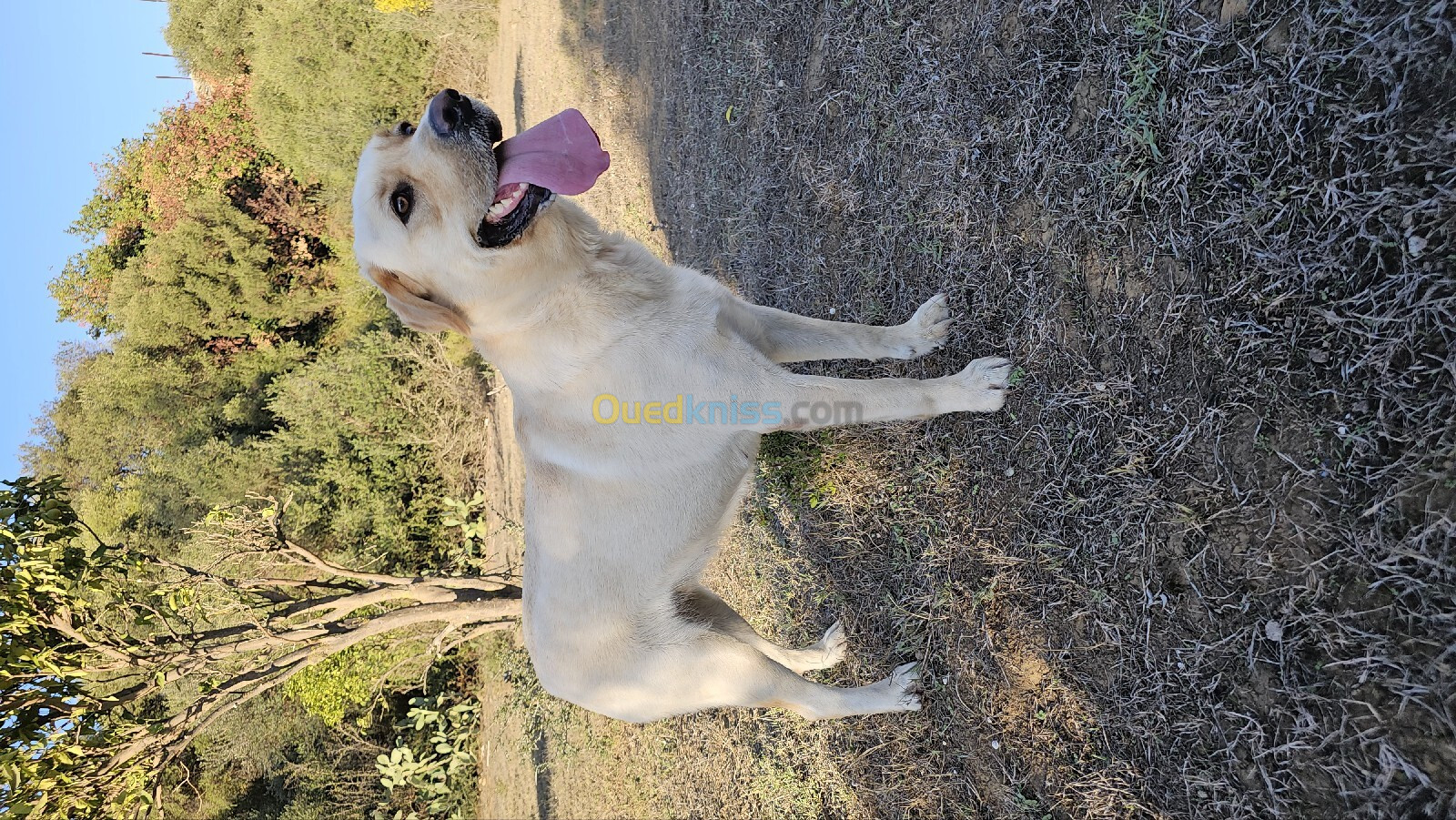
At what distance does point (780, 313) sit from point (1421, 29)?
259 centimetres

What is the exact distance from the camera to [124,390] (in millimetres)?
16781

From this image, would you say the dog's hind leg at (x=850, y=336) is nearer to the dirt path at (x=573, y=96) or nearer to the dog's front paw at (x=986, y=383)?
the dog's front paw at (x=986, y=383)

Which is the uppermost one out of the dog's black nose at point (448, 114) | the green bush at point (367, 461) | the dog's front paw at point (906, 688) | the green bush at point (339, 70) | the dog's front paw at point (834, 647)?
the green bush at point (339, 70)

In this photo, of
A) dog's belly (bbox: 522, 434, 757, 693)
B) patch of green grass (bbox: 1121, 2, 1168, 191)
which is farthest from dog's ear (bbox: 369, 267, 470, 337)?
patch of green grass (bbox: 1121, 2, 1168, 191)

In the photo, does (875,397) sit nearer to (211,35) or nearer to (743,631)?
(743,631)

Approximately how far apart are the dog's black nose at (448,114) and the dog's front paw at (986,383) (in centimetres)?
254

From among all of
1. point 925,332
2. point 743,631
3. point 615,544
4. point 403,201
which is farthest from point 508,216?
point 743,631

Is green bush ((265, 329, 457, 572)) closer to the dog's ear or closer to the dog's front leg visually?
the dog's ear

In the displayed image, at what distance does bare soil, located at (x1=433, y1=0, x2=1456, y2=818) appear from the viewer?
7.48 ft

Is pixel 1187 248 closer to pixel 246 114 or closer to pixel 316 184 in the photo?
pixel 316 184

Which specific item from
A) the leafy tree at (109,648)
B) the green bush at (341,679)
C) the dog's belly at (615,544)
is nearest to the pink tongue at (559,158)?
the dog's belly at (615,544)

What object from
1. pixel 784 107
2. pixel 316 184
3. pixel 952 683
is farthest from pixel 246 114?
pixel 952 683

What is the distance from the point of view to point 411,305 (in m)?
3.25

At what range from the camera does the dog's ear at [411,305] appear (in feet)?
10.7
